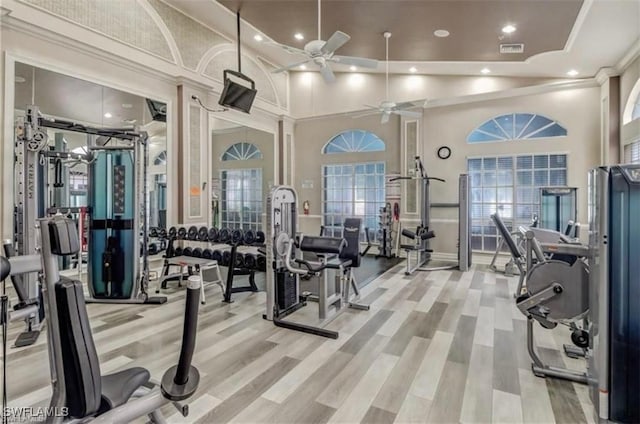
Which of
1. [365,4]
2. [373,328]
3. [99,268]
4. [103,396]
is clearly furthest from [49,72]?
[373,328]

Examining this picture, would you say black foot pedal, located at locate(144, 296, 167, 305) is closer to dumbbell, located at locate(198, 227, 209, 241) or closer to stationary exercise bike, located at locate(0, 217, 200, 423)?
dumbbell, located at locate(198, 227, 209, 241)

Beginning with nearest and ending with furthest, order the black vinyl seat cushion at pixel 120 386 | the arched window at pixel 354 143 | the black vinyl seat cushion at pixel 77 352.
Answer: the black vinyl seat cushion at pixel 77 352 < the black vinyl seat cushion at pixel 120 386 < the arched window at pixel 354 143

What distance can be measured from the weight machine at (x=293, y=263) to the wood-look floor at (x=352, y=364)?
19cm

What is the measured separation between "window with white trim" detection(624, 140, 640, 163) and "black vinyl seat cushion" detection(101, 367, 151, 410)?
713cm

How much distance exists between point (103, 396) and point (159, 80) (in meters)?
5.32

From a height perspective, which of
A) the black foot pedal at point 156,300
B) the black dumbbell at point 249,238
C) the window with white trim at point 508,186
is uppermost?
the window with white trim at point 508,186

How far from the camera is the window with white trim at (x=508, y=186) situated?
6816 millimetres

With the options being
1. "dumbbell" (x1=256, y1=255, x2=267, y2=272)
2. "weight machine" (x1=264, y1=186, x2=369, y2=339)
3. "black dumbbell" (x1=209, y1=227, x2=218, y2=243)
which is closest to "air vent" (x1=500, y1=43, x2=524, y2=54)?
"weight machine" (x1=264, y1=186, x2=369, y2=339)

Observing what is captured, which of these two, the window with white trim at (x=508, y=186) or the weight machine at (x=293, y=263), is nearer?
the weight machine at (x=293, y=263)

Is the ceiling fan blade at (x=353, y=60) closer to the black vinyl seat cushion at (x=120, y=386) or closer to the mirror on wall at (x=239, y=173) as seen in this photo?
the mirror on wall at (x=239, y=173)

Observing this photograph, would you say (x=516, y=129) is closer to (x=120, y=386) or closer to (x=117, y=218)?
(x=117, y=218)

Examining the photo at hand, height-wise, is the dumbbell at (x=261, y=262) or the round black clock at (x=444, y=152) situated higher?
the round black clock at (x=444, y=152)

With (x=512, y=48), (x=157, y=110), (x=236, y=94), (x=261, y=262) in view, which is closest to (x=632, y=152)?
(x=512, y=48)

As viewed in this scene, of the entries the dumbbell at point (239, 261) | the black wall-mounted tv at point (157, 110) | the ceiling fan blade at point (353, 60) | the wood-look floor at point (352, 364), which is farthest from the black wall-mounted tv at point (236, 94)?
the wood-look floor at point (352, 364)
